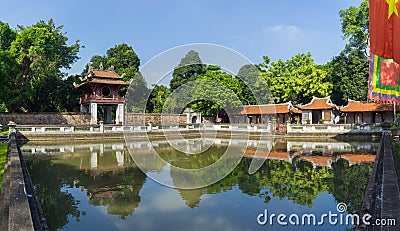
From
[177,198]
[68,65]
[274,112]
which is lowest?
[177,198]

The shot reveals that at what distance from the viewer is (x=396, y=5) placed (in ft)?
22.0

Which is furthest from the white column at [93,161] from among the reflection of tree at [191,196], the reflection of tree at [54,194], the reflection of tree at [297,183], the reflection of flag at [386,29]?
the reflection of flag at [386,29]

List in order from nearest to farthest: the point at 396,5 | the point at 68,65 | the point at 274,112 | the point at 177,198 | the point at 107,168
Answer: the point at 396,5 < the point at 177,198 < the point at 107,168 < the point at 274,112 < the point at 68,65

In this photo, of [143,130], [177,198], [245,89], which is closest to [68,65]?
[143,130]

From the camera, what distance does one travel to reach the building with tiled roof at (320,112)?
Result: 3189 cm

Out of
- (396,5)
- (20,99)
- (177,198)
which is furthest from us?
(20,99)

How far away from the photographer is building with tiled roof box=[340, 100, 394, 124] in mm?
29688

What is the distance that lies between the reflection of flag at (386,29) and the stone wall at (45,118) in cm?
2909

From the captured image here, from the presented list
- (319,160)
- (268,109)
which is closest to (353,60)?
(268,109)

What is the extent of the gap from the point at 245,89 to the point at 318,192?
30.5 m

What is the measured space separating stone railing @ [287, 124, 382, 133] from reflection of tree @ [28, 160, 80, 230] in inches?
788

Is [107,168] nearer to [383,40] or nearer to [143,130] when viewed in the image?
[383,40]

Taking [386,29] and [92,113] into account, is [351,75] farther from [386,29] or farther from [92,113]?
[386,29]

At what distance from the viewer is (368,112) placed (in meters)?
30.9
